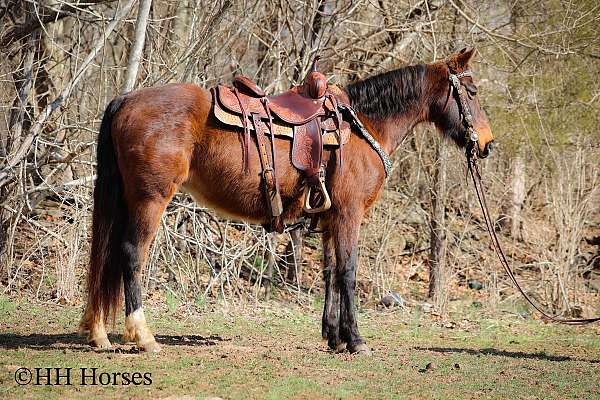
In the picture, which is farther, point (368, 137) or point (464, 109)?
point (464, 109)

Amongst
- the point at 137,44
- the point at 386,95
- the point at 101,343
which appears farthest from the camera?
the point at 137,44

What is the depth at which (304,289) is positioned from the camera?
10.8 metres

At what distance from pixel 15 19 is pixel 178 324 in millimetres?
4428

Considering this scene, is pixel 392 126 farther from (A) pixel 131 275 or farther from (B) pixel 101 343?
(B) pixel 101 343

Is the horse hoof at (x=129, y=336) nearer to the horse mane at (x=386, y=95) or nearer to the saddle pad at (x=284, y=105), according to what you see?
the saddle pad at (x=284, y=105)

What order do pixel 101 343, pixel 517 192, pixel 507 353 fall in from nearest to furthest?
pixel 101 343 → pixel 507 353 → pixel 517 192

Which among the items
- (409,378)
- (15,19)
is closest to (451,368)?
(409,378)

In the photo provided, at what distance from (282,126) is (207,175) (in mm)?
690

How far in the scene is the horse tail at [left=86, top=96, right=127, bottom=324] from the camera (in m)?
5.70

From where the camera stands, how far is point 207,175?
232 inches

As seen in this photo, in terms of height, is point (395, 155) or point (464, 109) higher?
point (395, 155)

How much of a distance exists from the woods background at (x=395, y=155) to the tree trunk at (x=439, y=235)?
0.03 metres

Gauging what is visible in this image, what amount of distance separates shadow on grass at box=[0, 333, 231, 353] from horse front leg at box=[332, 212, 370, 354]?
114 centimetres

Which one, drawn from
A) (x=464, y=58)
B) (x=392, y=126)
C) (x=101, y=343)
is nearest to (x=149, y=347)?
(x=101, y=343)
